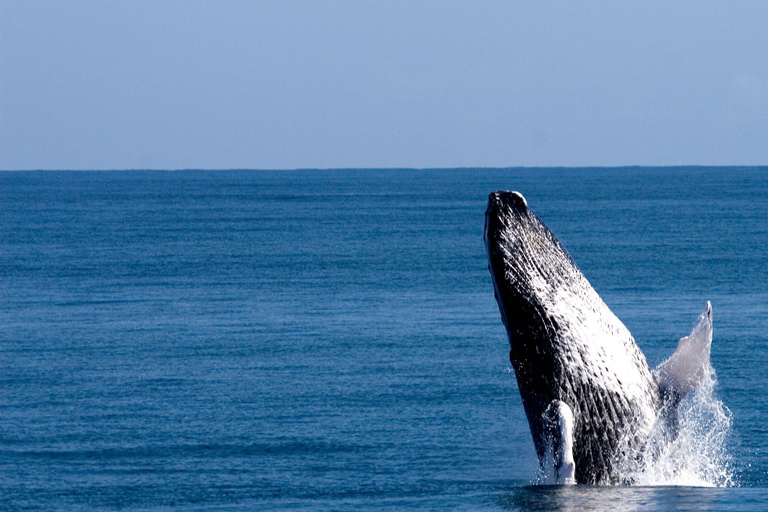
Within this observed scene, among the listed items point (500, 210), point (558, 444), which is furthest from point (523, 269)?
point (558, 444)

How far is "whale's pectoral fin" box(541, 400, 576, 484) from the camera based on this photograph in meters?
9.72

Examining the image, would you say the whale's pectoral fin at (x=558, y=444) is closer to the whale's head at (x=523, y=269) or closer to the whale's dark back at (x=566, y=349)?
the whale's dark back at (x=566, y=349)

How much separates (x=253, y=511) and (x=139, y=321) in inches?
1094

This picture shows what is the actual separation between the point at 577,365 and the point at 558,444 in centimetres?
86

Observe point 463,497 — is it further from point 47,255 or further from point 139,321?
point 47,255

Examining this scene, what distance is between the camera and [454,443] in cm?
2083

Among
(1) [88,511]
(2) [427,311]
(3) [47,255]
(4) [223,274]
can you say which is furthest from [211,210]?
(1) [88,511]

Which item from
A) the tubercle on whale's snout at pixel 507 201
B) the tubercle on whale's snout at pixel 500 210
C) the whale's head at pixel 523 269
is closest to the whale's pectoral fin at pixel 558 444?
the whale's head at pixel 523 269

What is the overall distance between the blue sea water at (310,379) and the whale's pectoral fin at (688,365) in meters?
0.94

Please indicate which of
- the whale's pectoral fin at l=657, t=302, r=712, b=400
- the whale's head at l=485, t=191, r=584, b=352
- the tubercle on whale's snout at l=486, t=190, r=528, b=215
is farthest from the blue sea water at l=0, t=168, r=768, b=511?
the tubercle on whale's snout at l=486, t=190, r=528, b=215

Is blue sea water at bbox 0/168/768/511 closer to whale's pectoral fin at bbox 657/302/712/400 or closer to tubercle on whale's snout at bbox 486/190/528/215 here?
whale's pectoral fin at bbox 657/302/712/400

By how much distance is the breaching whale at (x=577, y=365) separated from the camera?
1028 cm

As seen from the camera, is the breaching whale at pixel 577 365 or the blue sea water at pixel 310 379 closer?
the breaching whale at pixel 577 365

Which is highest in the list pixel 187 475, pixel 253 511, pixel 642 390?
pixel 642 390
